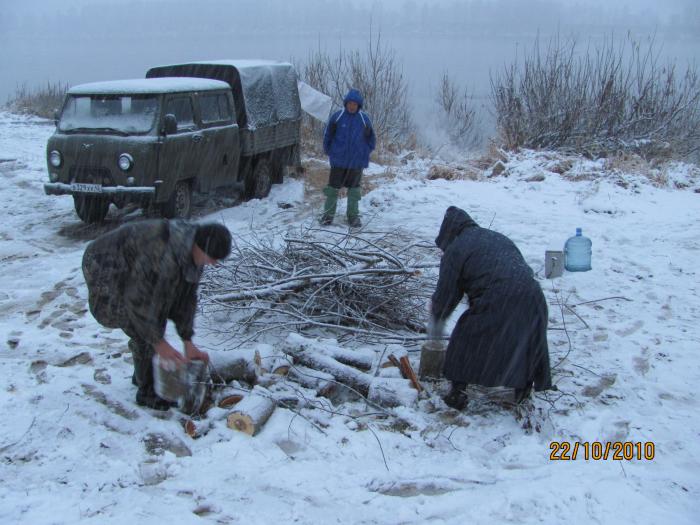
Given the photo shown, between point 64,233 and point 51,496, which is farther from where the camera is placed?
point 64,233

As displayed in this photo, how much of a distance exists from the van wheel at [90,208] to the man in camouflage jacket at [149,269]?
551 centimetres

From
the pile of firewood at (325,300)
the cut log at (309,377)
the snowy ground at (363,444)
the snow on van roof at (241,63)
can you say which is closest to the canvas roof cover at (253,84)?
the snow on van roof at (241,63)

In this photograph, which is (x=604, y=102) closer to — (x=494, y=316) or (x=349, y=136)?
(x=349, y=136)

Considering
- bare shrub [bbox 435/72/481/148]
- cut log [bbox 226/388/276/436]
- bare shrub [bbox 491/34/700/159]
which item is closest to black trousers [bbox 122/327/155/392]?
cut log [bbox 226/388/276/436]

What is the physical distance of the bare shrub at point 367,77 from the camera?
693 inches

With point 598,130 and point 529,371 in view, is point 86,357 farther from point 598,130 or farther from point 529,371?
point 598,130

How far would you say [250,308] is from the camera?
5.38 m

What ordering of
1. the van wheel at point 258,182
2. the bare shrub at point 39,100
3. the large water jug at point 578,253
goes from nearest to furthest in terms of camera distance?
the large water jug at point 578,253
the van wheel at point 258,182
the bare shrub at point 39,100

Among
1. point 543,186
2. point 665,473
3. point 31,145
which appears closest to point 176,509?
point 665,473

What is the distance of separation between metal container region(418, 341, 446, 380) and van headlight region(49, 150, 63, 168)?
6.03 meters

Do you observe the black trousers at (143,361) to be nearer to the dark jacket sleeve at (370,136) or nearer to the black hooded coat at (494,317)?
the black hooded coat at (494,317)

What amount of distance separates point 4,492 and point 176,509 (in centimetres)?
89

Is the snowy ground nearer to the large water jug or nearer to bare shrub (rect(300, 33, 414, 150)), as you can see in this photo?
the large water jug
